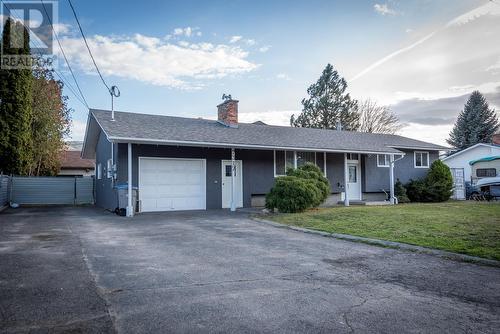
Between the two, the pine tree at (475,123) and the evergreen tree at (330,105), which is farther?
the evergreen tree at (330,105)

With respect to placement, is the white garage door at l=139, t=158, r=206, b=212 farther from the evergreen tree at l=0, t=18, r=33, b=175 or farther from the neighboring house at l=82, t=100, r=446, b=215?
the evergreen tree at l=0, t=18, r=33, b=175

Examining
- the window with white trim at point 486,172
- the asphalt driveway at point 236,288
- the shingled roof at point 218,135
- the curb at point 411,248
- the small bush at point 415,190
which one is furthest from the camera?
the window with white trim at point 486,172

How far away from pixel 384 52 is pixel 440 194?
10667mm

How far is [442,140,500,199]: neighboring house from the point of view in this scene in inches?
925

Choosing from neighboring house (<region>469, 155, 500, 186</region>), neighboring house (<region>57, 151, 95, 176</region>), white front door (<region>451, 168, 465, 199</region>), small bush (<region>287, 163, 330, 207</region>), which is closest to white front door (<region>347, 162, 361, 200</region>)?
small bush (<region>287, 163, 330, 207</region>)

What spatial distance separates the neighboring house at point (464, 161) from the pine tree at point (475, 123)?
945 centimetres

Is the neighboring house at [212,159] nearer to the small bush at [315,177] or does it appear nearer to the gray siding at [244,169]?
the gray siding at [244,169]


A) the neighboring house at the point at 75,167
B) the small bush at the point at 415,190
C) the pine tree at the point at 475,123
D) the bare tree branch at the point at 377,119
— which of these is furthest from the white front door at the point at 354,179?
the pine tree at the point at 475,123

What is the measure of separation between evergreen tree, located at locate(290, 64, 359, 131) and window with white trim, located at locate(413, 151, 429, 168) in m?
16.8

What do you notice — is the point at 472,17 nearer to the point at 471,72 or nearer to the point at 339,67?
the point at 471,72

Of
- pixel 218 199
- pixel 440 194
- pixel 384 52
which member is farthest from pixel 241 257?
pixel 440 194

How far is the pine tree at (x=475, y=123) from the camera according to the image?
39562 mm

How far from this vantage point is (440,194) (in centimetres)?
2050

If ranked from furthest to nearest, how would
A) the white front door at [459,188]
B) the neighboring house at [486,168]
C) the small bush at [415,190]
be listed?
the white front door at [459,188]
the neighboring house at [486,168]
the small bush at [415,190]
